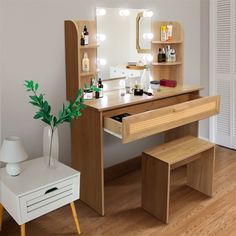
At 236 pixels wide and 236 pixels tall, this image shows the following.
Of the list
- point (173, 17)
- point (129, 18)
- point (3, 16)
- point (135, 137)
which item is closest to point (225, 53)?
point (173, 17)

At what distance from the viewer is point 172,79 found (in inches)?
136

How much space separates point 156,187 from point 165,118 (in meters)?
0.51

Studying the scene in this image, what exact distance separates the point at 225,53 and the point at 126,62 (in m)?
1.28

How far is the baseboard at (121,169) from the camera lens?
320 cm

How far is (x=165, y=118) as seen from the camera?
Answer: 99.9 inches

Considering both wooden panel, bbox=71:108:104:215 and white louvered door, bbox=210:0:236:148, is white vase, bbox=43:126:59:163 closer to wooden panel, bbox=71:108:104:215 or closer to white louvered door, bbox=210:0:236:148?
wooden panel, bbox=71:108:104:215

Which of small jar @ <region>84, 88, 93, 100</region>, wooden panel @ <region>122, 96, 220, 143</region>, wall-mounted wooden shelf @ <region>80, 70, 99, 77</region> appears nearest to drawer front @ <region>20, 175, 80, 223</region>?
wooden panel @ <region>122, 96, 220, 143</region>

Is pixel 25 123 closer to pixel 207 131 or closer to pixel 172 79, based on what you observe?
pixel 172 79

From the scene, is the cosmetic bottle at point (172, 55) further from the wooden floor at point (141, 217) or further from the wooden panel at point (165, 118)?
the wooden floor at point (141, 217)

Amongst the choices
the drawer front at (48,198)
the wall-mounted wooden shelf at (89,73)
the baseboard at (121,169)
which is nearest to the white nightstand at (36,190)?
the drawer front at (48,198)

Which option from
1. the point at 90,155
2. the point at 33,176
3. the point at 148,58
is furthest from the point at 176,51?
the point at 33,176

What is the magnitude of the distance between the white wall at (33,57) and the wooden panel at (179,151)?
0.78m

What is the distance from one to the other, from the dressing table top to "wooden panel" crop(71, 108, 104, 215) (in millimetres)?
66

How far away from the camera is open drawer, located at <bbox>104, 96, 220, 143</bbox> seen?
2311mm
